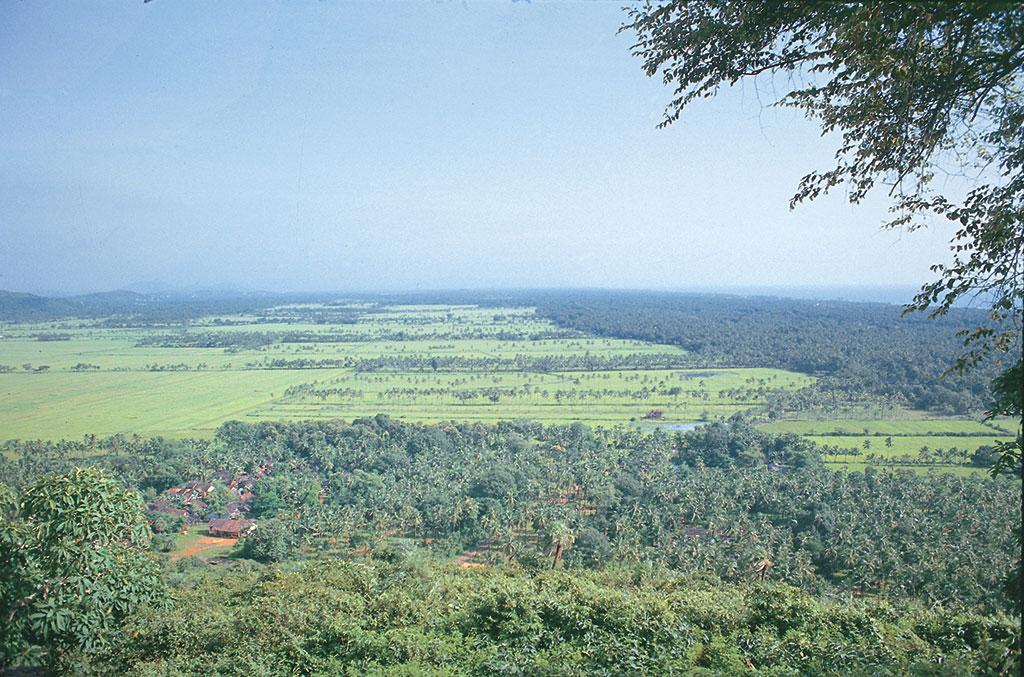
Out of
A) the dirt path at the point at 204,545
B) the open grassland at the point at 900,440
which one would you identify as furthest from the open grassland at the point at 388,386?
the dirt path at the point at 204,545

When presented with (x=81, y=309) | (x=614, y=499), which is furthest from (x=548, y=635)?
(x=81, y=309)

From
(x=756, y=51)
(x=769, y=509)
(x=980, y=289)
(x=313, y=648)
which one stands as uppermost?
(x=756, y=51)

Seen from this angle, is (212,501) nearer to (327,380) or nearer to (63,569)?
(63,569)

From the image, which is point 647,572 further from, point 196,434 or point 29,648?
point 196,434

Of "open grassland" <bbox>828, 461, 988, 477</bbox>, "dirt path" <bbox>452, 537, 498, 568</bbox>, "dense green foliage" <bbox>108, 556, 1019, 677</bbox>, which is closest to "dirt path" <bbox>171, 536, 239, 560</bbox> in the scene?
"dirt path" <bbox>452, 537, 498, 568</bbox>

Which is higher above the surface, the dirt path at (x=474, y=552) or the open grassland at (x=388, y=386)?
the open grassland at (x=388, y=386)

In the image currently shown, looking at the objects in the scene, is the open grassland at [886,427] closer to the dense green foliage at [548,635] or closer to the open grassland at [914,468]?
the open grassland at [914,468]

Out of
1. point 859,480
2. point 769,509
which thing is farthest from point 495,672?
point 859,480

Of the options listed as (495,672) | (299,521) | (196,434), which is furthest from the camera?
(196,434)
